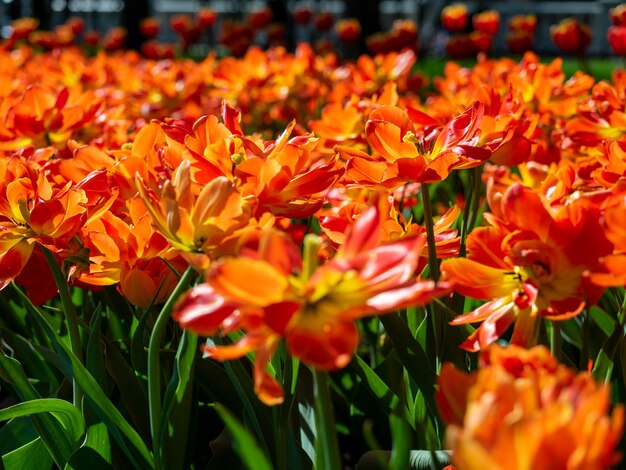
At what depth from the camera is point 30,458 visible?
105 cm

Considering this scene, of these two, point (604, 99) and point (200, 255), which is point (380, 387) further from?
point (604, 99)

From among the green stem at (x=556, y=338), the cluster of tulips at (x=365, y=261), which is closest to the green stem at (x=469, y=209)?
the cluster of tulips at (x=365, y=261)

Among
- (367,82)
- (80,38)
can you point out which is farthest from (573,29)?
(80,38)

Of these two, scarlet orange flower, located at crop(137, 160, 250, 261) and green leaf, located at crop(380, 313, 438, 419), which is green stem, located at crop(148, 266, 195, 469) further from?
green leaf, located at crop(380, 313, 438, 419)

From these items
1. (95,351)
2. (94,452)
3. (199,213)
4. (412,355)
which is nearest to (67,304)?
(95,351)

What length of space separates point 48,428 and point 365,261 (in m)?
0.56

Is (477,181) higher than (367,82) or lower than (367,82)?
higher

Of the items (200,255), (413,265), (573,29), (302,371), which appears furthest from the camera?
(573,29)

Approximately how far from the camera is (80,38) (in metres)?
13.3

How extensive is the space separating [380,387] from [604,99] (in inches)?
30.0

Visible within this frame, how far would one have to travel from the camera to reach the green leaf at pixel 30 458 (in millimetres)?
1024

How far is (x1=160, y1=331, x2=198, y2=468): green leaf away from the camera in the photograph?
0.93 metres

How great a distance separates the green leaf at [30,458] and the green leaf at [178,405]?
0.17 metres

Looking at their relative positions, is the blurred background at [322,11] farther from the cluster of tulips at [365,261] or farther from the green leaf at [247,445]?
the green leaf at [247,445]
